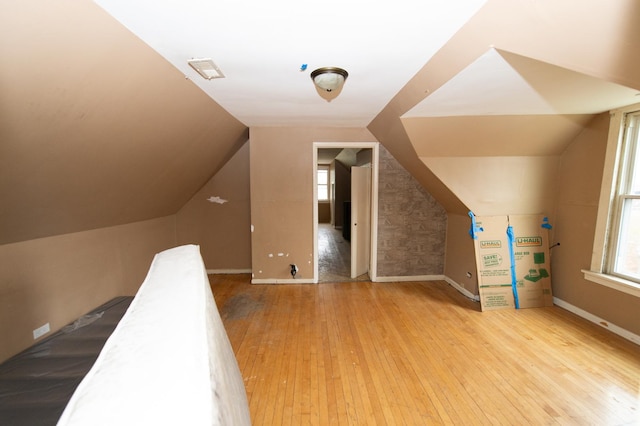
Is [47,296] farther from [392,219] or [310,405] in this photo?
[392,219]

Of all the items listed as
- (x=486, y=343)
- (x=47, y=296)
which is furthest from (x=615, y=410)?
(x=47, y=296)

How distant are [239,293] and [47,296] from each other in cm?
190

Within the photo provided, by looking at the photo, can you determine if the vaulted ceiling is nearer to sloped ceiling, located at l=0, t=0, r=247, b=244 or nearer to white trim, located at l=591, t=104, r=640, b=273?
sloped ceiling, located at l=0, t=0, r=247, b=244

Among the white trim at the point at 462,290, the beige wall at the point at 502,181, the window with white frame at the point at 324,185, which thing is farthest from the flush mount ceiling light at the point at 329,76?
the window with white frame at the point at 324,185

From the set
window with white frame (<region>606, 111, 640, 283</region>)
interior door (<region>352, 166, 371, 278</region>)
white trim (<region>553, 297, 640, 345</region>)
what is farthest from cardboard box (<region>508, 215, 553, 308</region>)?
interior door (<region>352, 166, 371, 278</region>)

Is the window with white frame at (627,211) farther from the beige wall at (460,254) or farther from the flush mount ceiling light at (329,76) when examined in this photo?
the flush mount ceiling light at (329,76)

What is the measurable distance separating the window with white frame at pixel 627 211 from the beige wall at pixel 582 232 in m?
0.15

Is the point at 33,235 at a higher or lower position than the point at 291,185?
lower

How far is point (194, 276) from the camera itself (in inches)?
39.0

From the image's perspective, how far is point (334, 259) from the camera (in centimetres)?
525

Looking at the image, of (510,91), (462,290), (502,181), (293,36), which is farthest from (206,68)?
(462,290)

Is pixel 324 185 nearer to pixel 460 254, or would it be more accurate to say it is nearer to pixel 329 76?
pixel 460 254

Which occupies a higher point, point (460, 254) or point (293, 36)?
point (293, 36)

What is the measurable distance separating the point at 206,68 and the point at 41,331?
8.27 ft
